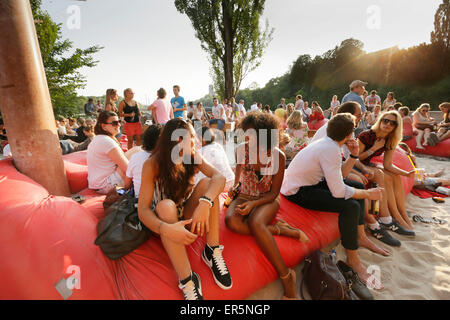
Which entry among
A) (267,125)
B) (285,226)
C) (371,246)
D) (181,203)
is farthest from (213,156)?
(371,246)

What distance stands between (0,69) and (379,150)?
14.3 feet

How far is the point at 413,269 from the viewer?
202 centimetres

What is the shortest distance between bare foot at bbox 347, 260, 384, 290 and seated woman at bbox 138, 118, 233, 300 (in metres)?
1.24

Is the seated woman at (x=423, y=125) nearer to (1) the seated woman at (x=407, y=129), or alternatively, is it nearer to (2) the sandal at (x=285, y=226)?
(1) the seated woman at (x=407, y=129)

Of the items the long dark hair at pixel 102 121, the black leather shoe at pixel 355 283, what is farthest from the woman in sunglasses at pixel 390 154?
the long dark hair at pixel 102 121

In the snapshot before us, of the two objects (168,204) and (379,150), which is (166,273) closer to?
(168,204)

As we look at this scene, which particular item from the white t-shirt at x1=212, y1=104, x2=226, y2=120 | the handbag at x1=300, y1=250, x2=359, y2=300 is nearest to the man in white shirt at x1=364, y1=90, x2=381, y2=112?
the white t-shirt at x1=212, y1=104, x2=226, y2=120

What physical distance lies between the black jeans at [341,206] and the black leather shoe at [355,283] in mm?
183

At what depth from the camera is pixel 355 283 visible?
1.81 m

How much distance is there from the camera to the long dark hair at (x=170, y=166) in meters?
1.64

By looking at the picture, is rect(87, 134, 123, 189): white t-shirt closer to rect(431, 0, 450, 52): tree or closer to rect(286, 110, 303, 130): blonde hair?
rect(286, 110, 303, 130): blonde hair

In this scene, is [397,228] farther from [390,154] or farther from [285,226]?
[285,226]

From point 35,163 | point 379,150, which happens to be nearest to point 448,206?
point 379,150

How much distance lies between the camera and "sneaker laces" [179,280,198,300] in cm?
148
